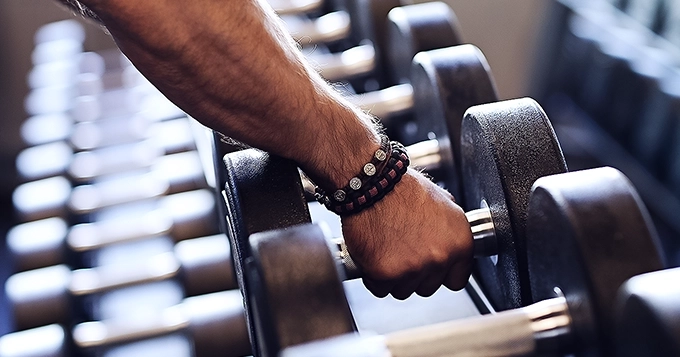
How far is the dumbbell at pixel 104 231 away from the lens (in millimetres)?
1131

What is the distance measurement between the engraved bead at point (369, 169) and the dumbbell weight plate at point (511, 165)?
11cm

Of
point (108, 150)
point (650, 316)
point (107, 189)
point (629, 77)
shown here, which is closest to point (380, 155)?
point (650, 316)

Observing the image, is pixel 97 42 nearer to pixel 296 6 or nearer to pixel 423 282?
pixel 296 6

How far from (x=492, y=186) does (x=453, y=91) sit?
17 cm

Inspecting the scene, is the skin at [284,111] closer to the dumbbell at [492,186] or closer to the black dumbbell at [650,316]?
the dumbbell at [492,186]

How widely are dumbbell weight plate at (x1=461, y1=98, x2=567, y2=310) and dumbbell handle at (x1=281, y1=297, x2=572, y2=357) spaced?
13 cm

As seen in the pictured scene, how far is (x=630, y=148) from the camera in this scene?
86.0 inches

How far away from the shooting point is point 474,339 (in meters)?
0.52

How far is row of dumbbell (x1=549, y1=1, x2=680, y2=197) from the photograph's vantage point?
78.5 inches

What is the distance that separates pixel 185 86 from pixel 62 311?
53 cm

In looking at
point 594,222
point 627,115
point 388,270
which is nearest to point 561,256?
point 594,222

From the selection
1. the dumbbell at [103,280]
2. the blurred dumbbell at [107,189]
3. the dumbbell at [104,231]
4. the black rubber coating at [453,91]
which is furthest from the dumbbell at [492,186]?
the blurred dumbbell at [107,189]

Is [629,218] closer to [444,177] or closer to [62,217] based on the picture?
[444,177]

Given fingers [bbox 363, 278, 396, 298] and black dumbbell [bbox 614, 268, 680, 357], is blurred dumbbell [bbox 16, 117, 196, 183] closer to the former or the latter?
fingers [bbox 363, 278, 396, 298]
